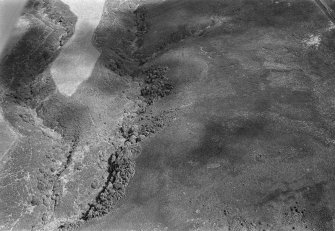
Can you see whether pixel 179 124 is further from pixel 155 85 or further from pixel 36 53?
pixel 36 53

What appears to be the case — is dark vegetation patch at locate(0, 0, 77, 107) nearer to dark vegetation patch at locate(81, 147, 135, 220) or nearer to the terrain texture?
the terrain texture

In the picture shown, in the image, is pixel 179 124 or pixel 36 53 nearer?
pixel 179 124

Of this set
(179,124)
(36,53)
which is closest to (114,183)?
(179,124)

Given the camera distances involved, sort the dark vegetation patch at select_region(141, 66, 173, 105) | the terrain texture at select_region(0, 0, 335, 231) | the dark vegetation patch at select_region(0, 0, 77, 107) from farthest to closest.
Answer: the dark vegetation patch at select_region(0, 0, 77, 107) → the dark vegetation patch at select_region(141, 66, 173, 105) → the terrain texture at select_region(0, 0, 335, 231)

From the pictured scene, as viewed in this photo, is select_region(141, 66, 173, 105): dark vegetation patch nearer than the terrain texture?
No

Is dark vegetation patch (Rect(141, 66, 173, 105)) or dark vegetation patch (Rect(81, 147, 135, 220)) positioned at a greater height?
dark vegetation patch (Rect(141, 66, 173, 105))

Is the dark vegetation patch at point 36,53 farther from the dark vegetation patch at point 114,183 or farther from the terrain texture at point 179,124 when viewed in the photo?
the dark vegetation patch at point 114,183

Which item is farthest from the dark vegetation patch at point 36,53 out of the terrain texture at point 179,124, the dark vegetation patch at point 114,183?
the dark vegetation patch at point 114,183

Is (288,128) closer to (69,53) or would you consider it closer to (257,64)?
(257,64)

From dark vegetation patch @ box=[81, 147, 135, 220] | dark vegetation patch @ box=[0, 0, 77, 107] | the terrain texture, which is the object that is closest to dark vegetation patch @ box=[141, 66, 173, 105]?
the terrain texture

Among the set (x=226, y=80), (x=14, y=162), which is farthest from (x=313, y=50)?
(x=14, y=162)
